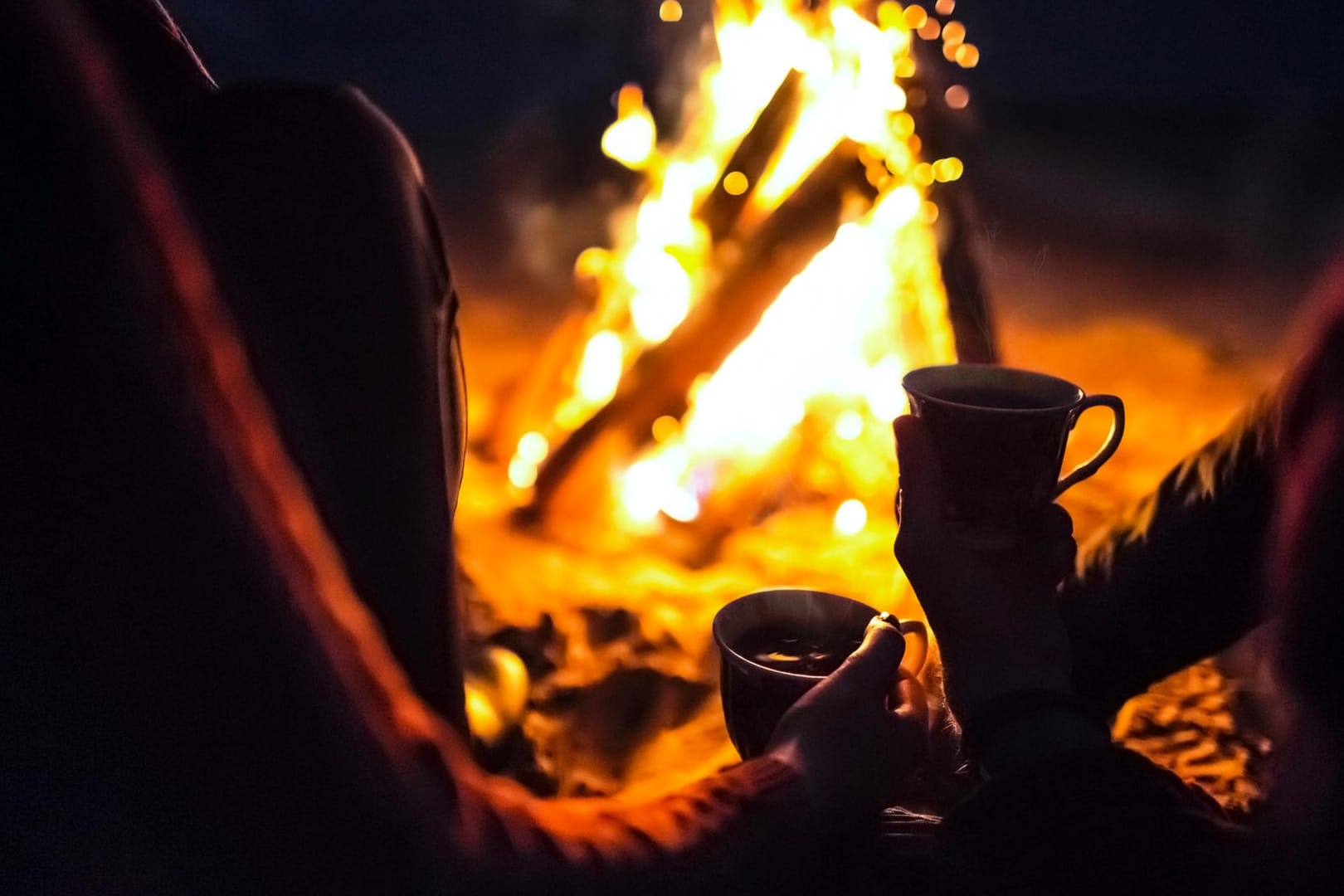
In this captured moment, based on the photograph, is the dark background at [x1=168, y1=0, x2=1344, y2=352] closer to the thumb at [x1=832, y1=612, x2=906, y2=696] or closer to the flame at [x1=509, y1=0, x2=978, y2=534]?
the flame at [x1=509, y1=0, x2=978, y2=534]

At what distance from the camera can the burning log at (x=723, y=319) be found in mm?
1411

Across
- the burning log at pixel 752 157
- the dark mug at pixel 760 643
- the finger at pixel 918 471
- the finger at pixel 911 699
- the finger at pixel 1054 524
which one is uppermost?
the burning log at pixel 752 157

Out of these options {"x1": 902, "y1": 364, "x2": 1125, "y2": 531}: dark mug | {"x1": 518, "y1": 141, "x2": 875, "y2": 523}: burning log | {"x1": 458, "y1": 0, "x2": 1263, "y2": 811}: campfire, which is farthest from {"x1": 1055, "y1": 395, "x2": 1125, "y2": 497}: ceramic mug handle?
{"x1": 518, "y1": 141, "x2": 875, "y2": 523}: burning log

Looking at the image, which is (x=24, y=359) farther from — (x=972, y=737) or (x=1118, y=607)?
(x=1118, y=607)

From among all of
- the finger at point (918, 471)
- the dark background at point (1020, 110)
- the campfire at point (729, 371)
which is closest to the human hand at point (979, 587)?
the finger at point (918, 471)

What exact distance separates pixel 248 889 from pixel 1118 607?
2.17 ft

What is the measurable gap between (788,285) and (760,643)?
934 millimetres

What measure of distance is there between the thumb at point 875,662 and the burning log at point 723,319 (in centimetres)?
92

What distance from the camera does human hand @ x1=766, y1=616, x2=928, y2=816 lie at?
55cm

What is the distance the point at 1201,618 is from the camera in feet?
2.53

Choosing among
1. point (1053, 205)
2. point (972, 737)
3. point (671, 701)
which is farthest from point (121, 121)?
point (1053, 205)

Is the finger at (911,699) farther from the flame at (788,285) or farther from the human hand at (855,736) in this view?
the flame at (788,285)

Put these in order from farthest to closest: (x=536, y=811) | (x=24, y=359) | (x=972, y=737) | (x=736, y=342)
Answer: (x=736, y=342), (x=972, y=737), (x=536, y=811), (x=24, y=359)

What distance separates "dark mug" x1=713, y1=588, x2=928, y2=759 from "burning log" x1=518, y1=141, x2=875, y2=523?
0.86 meters
